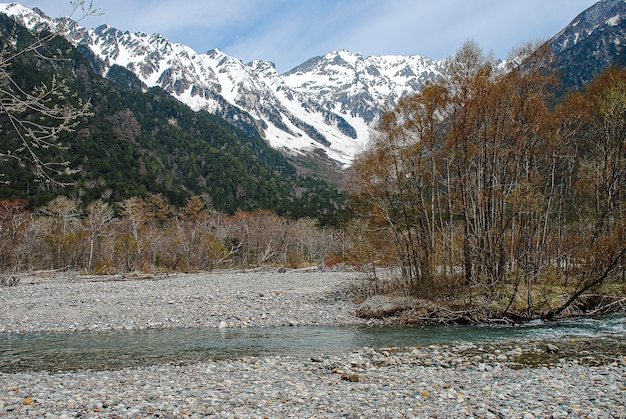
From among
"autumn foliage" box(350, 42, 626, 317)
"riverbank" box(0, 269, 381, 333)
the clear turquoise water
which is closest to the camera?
the clear turquoise water

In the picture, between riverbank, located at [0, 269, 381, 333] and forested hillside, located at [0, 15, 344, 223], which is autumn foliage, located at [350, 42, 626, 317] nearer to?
riverbank, located at [0, 269, 381, 333]

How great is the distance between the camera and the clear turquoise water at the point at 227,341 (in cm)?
1392

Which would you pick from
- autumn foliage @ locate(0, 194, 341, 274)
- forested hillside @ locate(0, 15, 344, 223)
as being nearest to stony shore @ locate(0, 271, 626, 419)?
autumn foliage @ locate(0, 194, 341, 274)

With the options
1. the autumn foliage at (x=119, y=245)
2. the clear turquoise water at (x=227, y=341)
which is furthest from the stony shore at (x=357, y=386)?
the autumn foliage at (x=119, y=245)

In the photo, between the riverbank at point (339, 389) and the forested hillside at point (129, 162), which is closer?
the riverbank at point (339, 389)

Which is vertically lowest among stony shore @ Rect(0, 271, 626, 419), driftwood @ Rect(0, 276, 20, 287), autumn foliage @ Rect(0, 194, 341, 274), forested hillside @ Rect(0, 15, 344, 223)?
stony shore @ Rect(0, 271, 626, 419)

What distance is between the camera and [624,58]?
133 meters

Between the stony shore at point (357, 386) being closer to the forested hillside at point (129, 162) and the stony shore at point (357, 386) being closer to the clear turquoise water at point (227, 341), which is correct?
the clear turquoise water at point (227, 341)

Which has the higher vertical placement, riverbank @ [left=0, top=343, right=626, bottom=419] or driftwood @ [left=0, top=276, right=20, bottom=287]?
driftwood @ [left=0, top=276, right=20, bottom=287]

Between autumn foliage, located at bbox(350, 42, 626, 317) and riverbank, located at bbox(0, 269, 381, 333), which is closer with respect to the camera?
autumn foliage, located at bbox(350, 42, 626, 317)

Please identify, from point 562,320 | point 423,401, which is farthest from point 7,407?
point 562,320

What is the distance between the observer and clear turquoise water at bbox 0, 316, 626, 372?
1392cm

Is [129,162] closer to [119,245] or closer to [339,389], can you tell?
[119,245]

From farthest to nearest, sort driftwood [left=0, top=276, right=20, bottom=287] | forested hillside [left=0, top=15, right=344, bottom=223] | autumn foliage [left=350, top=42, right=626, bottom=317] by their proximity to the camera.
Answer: forested hillside [left=0, top=15, right=344, bottom=223]
driftwood [left=0, top=276, right=20, bottom=287]
autumn foliage [left=350, top=42, right=626, bottom=317]
